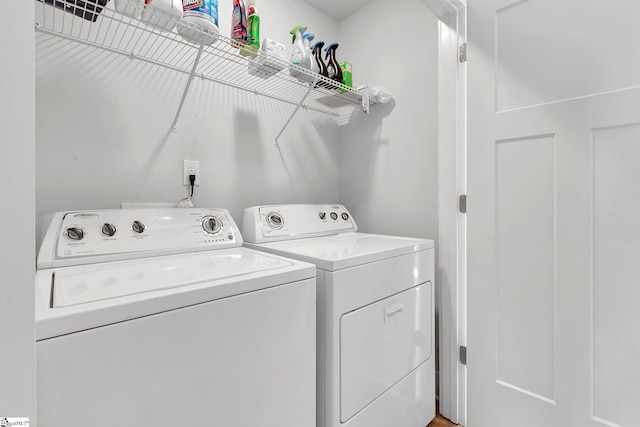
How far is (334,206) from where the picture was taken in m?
1.99

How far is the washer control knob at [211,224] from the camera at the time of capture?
137 centimetres

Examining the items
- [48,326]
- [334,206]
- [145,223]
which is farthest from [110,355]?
[334,206]

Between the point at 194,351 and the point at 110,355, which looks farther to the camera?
the point at 194,351

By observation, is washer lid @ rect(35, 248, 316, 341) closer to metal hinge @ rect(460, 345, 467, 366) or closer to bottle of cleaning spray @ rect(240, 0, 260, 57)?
bottle of cleaning spray @ rect(240, 0, 260, 57)

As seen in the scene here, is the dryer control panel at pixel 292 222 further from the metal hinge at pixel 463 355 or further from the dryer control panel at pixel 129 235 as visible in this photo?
the metal hinge at pixel 463 355

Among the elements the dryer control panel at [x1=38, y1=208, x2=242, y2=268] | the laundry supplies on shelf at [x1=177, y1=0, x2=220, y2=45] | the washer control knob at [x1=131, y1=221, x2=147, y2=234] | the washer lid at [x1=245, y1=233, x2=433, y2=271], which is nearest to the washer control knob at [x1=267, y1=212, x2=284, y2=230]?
the washer lid at [x1=245, y1=233, x2=433, y2=271]

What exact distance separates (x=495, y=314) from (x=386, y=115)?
138 centimetres

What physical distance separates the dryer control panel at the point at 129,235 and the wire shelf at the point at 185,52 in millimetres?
663

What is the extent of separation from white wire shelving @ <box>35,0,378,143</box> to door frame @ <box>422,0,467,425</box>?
51 cm

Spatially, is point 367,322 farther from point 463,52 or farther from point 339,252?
point 463,52

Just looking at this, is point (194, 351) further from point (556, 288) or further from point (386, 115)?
point (386, 115)

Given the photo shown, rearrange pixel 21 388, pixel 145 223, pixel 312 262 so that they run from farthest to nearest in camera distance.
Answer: pixel 145 223 → pixel 312 262 → pixel 21 388

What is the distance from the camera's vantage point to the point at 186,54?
1507 mm

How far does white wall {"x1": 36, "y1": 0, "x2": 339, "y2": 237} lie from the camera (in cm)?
119
